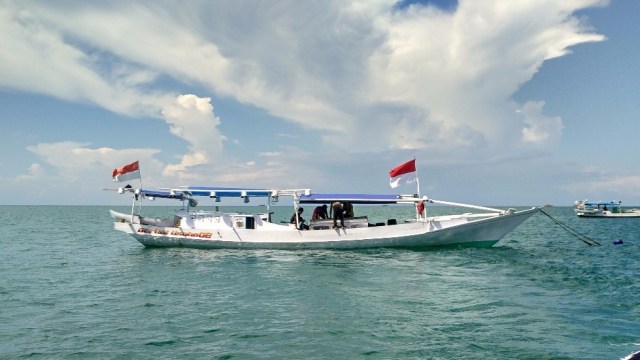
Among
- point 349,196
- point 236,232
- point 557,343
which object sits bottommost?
point 557,343

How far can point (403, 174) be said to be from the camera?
27.4 meters

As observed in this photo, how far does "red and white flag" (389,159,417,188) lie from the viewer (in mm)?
27266

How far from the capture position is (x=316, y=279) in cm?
1819

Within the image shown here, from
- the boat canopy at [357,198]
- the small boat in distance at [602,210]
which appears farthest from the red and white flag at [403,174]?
the small boat in distance at [602,210]

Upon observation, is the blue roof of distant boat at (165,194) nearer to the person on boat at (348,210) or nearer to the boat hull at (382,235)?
the boat hull at (382,235)

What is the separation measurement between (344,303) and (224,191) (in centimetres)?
1785

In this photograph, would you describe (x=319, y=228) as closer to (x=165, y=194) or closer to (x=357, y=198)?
(x=357, y=198)

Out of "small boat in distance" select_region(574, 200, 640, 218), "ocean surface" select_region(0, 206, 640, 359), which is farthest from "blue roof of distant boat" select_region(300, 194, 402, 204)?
"small boat in distance" select_region(574, 200, 640, 218)

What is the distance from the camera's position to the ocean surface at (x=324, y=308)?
388 inches

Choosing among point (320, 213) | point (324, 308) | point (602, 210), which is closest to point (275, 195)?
point (320, 213)

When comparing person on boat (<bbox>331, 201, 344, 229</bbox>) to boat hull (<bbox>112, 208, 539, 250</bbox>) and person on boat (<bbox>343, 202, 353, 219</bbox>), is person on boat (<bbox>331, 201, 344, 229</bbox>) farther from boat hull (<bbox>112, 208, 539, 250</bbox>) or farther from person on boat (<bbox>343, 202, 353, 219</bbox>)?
person on boat (<bbox>343, 202, 353, 219</bbox>)

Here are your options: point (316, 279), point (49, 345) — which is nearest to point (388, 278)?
point (316, 279)

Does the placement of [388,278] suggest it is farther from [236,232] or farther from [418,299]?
[236,232]

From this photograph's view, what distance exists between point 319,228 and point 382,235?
408cm
